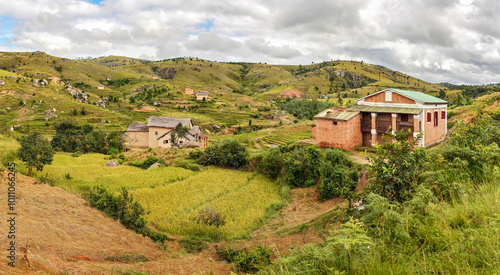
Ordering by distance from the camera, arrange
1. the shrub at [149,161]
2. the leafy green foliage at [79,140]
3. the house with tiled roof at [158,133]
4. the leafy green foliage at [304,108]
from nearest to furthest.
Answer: the shrub at [149,161], the leafy green foliage at [79,140], the house with tiled roof at [158,133], the leafy green foliage at [304,108]

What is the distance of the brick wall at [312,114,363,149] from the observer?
2520cm

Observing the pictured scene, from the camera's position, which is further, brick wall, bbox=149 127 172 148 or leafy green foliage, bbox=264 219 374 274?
brick wall, bbox=149 127 172 148

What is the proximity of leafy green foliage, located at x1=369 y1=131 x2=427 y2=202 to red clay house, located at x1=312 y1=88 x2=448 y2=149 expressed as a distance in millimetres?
17548

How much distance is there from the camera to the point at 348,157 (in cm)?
2298

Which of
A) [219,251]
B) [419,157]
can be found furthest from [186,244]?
[419,157]

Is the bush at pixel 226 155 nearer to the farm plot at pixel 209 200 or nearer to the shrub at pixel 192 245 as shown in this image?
the farm plot at pixel 209 200

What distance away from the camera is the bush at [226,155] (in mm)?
30594

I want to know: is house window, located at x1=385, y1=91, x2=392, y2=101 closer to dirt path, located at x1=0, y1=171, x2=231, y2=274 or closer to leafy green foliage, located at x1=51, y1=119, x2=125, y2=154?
dirt path, located at x1=0, y1=171, x2=231, y2=274

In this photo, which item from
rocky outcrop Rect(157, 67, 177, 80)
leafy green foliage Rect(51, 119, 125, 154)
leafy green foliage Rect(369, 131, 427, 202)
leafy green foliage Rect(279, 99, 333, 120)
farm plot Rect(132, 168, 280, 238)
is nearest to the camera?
leafy green foliage Rect(369, 131, 427, 202)

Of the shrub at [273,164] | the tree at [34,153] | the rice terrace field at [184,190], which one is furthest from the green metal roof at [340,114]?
the tree at [34,153]

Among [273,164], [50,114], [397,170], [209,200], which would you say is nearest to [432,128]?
[273,164]

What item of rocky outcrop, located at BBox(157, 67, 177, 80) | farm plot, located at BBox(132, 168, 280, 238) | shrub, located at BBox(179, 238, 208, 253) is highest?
rocky outcrop, located at BBox(157, 67, 177, 80)

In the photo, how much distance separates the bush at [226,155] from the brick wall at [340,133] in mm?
8992

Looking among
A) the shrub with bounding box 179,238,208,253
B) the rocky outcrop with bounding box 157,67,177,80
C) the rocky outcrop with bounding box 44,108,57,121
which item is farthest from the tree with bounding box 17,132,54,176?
the rocky outcrop with bounding box 157,67,177,80
